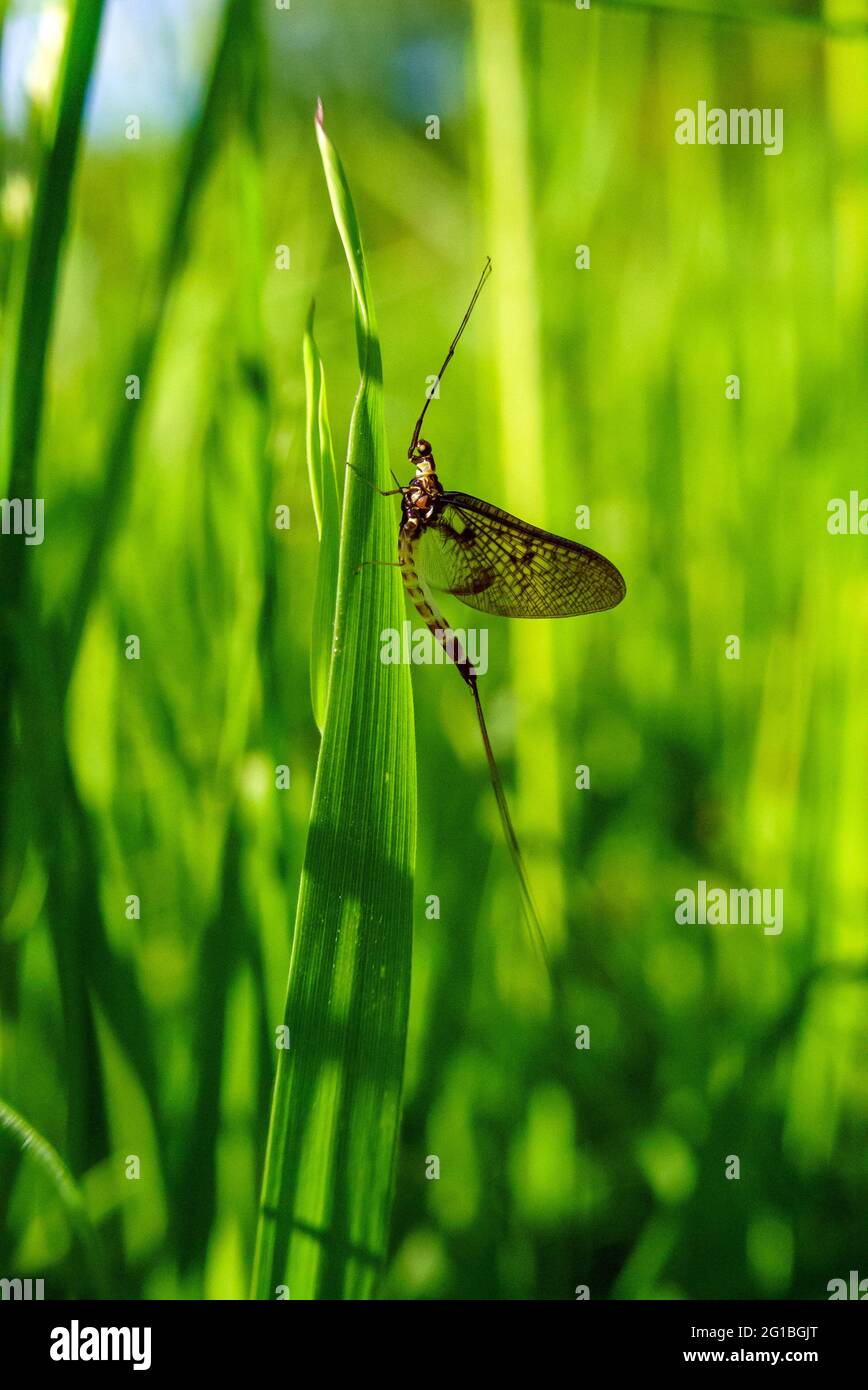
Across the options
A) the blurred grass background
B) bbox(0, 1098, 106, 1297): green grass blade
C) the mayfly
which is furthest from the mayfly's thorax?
bbox(0, 1098, 106, 1297): green grass blade

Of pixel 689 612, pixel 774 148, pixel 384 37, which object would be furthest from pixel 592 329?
pixel 384 37

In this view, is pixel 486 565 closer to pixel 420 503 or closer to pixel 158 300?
pixel 420 503

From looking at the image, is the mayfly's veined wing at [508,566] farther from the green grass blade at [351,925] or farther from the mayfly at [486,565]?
the green grass blade at [351,925]

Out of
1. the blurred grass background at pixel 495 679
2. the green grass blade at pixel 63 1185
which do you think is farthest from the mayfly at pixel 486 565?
the green grass blade at pixel 63 1185

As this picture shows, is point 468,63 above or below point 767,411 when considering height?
above

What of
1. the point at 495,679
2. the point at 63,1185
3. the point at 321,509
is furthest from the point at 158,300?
the point at 495,679
